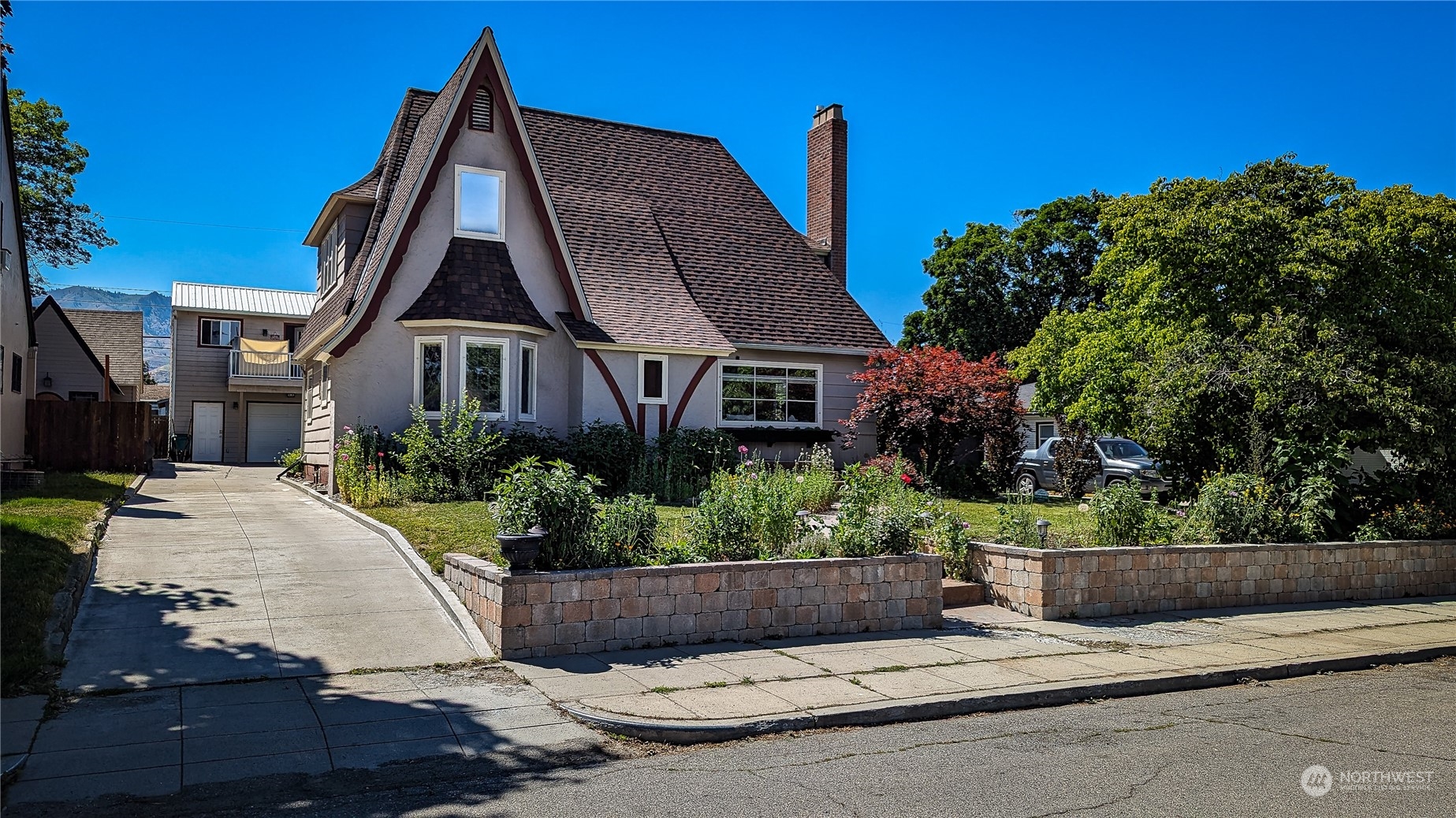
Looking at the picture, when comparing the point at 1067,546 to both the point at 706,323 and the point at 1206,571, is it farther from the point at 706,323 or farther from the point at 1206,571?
the point at 706,323

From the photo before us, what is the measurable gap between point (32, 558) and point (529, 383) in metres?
9.76

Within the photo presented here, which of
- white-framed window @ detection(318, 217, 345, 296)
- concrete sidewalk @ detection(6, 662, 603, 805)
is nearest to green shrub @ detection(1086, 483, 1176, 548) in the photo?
concrete sidewalk @ detection(6, 662, 603, 805)

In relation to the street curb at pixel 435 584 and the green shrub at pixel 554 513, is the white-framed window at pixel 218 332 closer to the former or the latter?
Answer: the street curb at pixel 435 584

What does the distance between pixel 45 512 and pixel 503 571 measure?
25.8ft

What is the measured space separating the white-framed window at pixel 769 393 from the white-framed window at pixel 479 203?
562 cm

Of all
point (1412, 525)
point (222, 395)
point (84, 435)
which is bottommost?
point (1412, 525)

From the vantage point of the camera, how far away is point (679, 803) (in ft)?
16.8

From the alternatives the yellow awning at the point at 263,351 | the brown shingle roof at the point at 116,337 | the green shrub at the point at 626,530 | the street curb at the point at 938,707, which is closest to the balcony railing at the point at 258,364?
the yellow awning at the point at 263,351

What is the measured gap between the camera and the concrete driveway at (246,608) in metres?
7.46

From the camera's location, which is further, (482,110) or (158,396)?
(158,396)

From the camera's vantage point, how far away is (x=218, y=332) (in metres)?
35.5

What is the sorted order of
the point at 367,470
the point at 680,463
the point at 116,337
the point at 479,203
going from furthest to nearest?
the point at 116,337 < the point at 479,203 < the point at 680,463 < the point at 367,470

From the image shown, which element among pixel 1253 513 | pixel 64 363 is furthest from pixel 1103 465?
pixel 64 363
